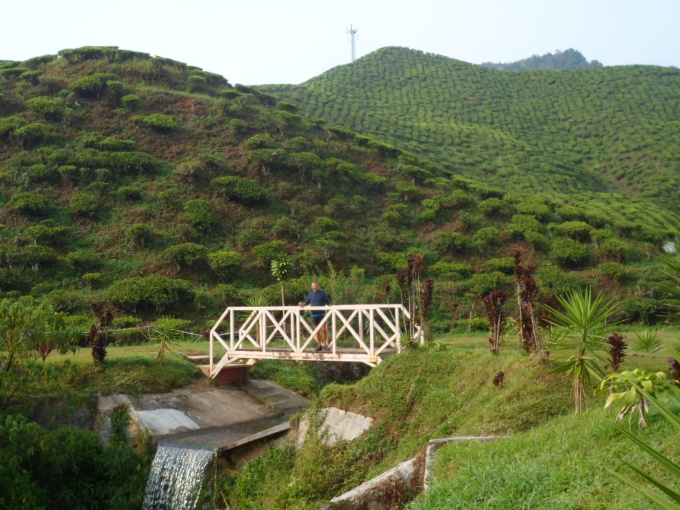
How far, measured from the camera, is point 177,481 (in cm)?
1146

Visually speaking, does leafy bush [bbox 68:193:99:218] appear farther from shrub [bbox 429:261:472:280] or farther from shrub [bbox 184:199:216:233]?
shrub [bbox 429:261:472:280]

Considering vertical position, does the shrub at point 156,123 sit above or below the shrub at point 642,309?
above

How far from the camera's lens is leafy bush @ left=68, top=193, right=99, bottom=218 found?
1141 inches

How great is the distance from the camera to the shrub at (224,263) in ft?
85.3

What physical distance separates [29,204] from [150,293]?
9329mm

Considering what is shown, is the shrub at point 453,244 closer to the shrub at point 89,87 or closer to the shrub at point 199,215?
the shrub at point 199,215

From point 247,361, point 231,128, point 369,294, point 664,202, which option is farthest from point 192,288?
point 664,202

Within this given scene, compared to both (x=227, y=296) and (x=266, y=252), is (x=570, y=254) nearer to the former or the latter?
(x=266, y=252)

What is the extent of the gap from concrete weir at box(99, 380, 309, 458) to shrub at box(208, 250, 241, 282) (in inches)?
381

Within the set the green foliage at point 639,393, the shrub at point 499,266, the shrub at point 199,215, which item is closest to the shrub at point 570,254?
the shrub at point 499,266

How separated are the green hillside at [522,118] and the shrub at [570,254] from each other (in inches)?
640

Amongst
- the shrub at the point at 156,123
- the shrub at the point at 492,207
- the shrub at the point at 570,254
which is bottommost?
the shrub at the point at 570,254

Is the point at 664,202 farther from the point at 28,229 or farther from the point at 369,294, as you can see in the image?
the point at 28,229

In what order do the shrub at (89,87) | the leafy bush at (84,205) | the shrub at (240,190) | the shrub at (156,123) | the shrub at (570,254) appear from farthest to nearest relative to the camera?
the shrub at (89,87) < the shrub at (156,123) < the shrub at (240,190) < the leafy bush at (84,205) < the shrub at (570,254)
